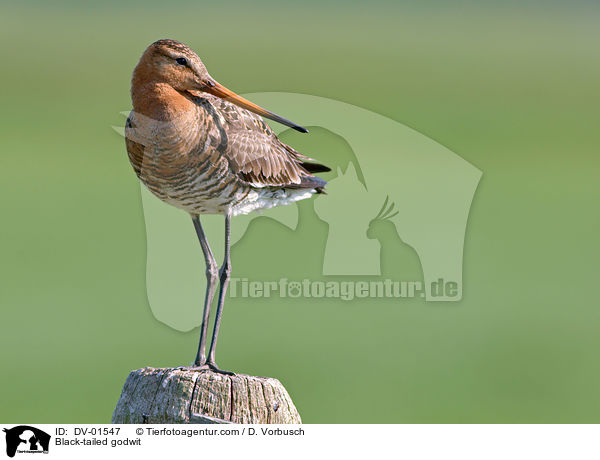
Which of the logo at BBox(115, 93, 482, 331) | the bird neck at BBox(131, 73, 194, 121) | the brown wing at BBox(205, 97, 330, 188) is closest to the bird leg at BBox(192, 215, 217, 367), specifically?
the logo at BBox(115, 93, 482, 331)

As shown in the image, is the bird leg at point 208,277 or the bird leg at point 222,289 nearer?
the bird leg at point 222,289

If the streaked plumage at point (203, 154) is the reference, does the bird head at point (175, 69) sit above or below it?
above

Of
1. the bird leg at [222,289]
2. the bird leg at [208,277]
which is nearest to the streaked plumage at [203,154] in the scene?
the bird leg at [222,289]

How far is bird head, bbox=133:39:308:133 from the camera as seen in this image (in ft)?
16.5

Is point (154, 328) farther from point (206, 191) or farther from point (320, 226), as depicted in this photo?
point (206, 191)

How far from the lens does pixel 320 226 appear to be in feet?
53.7

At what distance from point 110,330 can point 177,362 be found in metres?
3.23

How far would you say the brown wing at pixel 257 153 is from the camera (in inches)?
209

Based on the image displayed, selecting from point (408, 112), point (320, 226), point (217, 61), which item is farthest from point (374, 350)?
point (217, 61)

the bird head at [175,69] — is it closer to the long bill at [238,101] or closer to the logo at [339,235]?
the long bill at [238,101]

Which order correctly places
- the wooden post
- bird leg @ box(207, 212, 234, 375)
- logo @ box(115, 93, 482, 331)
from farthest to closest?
1. logo @ box(115, 93, 482, 331)
2. bird leg @ box(207, 212, 234, 375)
3. the wooden post
